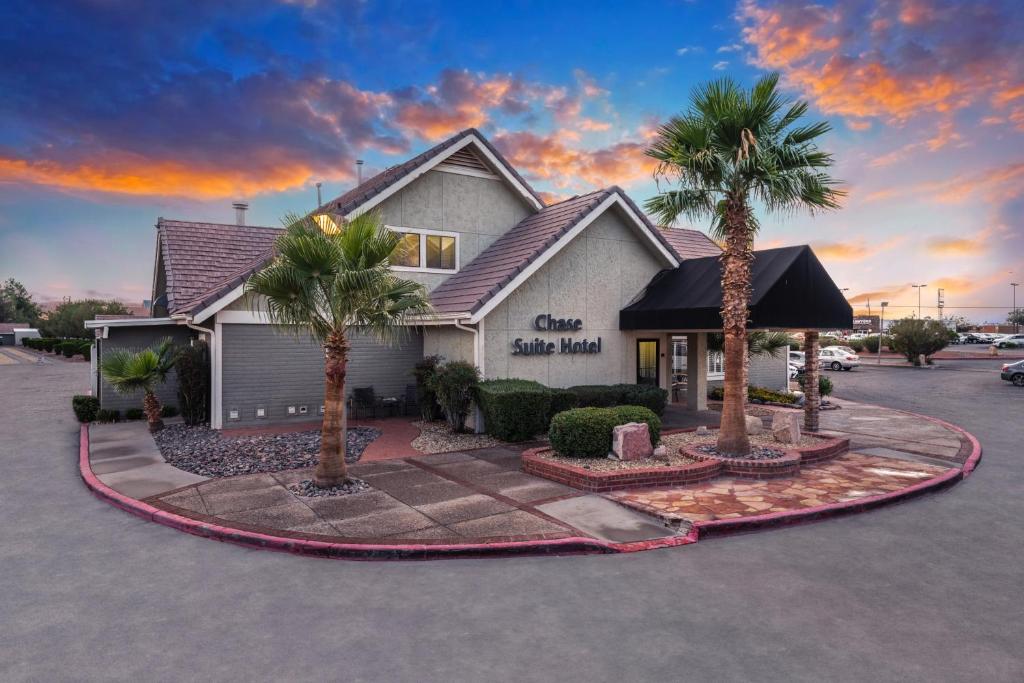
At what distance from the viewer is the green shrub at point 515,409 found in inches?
560

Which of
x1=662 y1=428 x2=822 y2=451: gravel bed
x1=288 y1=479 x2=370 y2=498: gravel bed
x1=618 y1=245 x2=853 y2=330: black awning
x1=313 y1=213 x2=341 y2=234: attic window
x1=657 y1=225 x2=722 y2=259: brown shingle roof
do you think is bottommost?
x1=288 y1=479 x2=370 y2=498: gravel bed

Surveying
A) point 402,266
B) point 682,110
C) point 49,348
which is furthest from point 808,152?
point 49,348

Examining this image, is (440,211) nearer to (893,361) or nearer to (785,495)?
(785,495)

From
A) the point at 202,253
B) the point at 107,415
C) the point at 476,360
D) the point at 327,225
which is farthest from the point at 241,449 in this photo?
the point at 202,253

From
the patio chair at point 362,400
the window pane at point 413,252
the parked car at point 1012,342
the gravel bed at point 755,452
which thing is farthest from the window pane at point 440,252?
the parked car at point 1012,342

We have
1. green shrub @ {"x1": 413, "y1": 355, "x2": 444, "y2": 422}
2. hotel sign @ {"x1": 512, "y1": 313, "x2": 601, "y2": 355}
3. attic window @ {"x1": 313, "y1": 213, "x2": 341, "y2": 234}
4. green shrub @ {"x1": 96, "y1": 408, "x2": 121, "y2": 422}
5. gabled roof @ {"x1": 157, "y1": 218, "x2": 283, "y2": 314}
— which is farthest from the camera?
gabled roof @ {"x1": 157, "y1": 218, "x2": 283, "y2": 314}

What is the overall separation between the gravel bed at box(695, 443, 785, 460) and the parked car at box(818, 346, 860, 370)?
35474 mm

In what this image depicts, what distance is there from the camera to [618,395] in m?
16.4

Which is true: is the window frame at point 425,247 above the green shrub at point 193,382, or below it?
above

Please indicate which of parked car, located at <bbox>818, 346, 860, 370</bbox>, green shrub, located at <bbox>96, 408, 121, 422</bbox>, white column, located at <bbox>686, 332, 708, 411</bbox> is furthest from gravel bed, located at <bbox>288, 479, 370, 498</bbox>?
parked car, located at <bbox>818, 346, 860, 370</bbox>

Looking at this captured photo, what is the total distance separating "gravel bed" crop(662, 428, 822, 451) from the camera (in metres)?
13.3

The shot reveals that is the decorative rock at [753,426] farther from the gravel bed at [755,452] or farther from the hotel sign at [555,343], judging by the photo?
the hotel sign at [555,343]

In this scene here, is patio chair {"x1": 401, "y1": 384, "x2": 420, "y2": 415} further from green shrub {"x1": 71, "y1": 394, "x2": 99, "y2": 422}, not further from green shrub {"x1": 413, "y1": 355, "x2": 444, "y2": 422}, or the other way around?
green shrub {"x1": 71, "y1": 394, "x2": 99, "y2": 422}

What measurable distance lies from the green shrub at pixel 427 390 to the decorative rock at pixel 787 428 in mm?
8806
